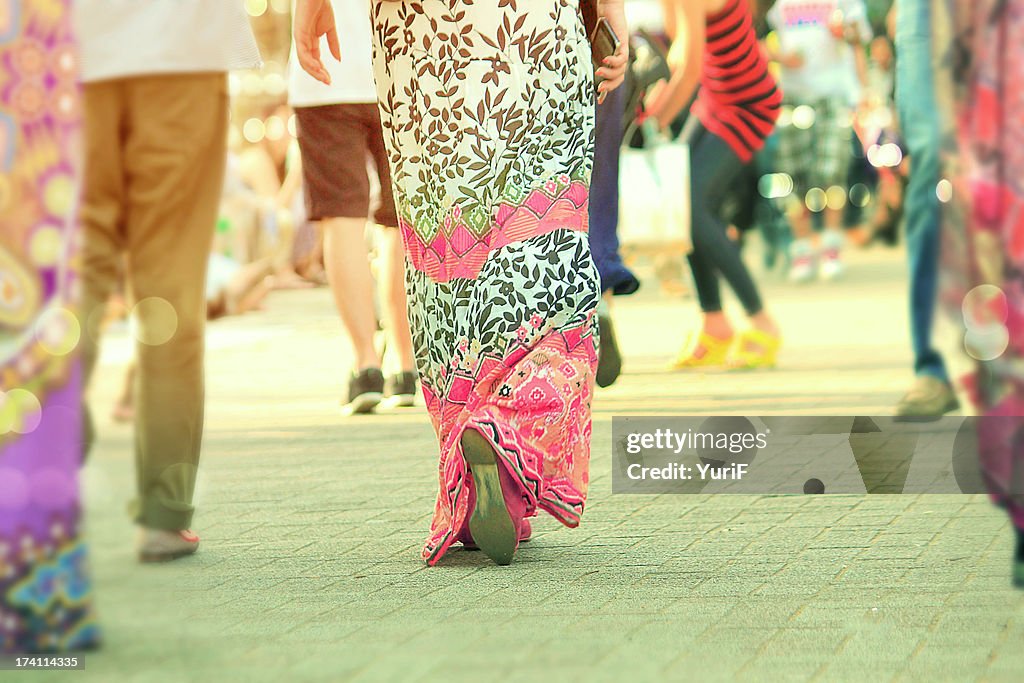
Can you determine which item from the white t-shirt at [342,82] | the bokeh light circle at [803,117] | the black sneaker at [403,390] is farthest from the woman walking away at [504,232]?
the bokeh light circle at [803,117]

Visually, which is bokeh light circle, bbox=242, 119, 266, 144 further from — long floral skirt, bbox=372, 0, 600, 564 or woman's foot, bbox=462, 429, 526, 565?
woman's foot, bbox=462, 429, 526, 565

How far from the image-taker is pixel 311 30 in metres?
4.86

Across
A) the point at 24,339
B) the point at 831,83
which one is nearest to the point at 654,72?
the point at 24,339

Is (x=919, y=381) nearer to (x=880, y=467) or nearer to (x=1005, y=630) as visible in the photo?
(x=880, y=467)

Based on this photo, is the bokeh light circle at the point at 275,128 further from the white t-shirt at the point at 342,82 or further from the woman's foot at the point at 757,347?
the white t-shirt at the point at 342,82

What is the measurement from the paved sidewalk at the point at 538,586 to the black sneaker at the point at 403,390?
0.83 m

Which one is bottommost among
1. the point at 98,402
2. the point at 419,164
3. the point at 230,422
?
the point at 230,422

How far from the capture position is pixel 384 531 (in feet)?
16.8

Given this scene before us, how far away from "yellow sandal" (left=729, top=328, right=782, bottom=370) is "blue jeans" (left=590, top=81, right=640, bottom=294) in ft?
7.87

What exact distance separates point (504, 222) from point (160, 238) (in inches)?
33.2

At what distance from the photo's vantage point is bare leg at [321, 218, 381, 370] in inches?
294

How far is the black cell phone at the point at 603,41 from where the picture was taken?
16.1 feet

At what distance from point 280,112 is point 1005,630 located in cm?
1518

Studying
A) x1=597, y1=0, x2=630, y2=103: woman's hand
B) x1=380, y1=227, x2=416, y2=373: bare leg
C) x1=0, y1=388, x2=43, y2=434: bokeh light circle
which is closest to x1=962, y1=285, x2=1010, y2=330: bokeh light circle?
x1=597, y1=0, x2=630, y2=103: woman's hand
